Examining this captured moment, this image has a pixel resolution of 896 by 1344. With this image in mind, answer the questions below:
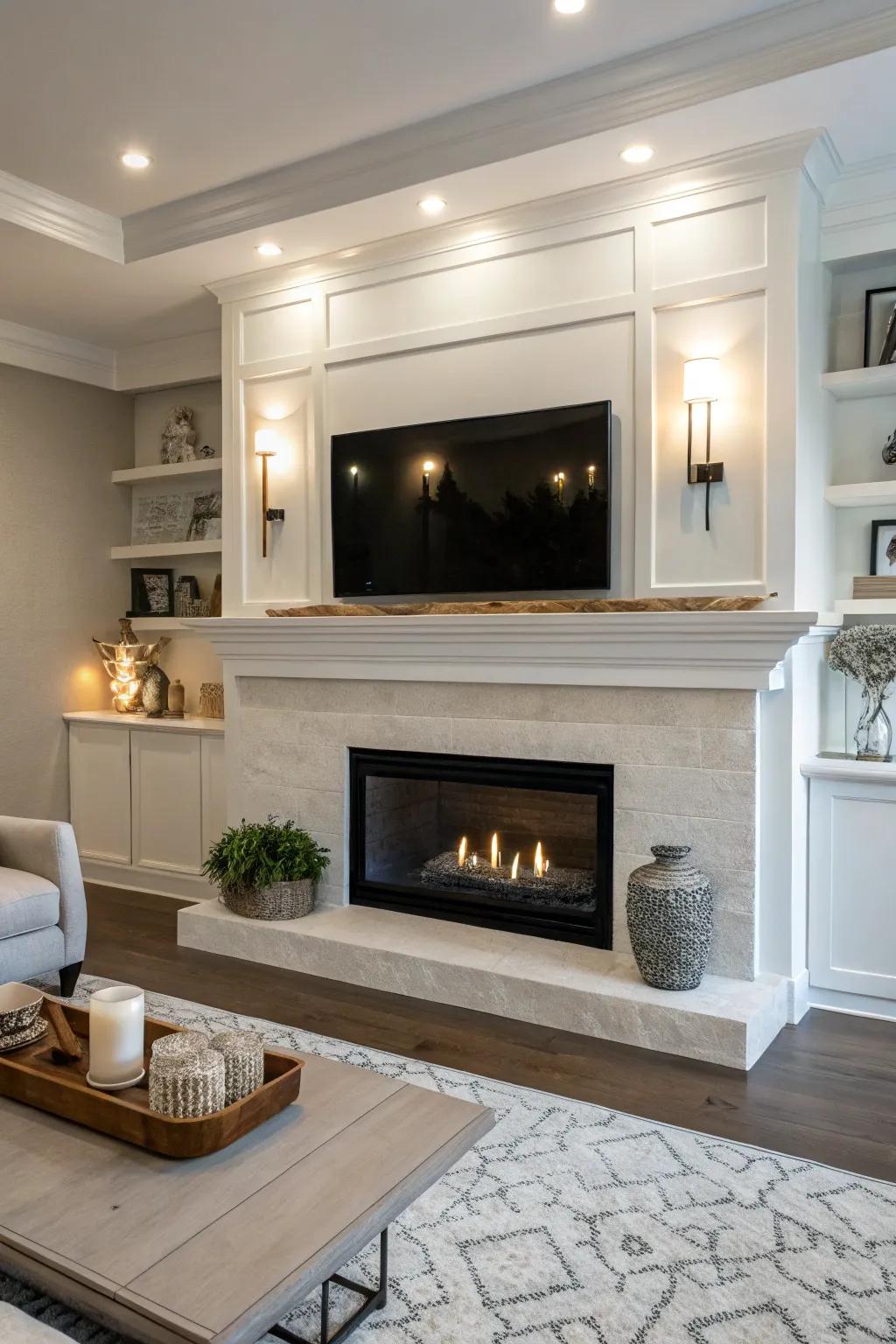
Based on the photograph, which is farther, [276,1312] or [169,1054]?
[169,1054]

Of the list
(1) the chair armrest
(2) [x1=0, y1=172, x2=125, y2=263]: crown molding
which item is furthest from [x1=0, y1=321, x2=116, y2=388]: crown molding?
(1) the chair armrest

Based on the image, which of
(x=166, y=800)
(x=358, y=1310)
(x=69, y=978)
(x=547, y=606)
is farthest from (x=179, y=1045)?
(x=166, y=800)

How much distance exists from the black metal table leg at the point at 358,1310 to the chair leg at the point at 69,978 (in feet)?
6.09

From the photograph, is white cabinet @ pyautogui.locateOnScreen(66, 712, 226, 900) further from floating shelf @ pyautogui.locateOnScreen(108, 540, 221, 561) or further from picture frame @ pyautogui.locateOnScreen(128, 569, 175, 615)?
floating shelf @ pyautogui.locateOnScreen(108, 540, 221, 561)

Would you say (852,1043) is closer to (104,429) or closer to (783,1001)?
(783,1001)

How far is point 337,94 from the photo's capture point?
10.1 ft

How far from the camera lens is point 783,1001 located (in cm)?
311

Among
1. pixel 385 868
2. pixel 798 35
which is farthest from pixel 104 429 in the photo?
pixel 798 35

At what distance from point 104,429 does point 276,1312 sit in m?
4.97

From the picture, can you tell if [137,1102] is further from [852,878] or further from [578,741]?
[852,878]

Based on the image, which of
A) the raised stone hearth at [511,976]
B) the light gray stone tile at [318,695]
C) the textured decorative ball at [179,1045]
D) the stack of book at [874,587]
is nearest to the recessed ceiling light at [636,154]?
the stack of book at [874,587]

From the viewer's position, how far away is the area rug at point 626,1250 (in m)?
1.77

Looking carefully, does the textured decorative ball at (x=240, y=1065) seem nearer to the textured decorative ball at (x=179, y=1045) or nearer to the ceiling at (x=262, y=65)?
the textured decorative ball at (x=179, y=1045)

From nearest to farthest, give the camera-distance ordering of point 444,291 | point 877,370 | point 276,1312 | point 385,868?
point 276,1312, point 877,370, point 444,291, point 385,868
